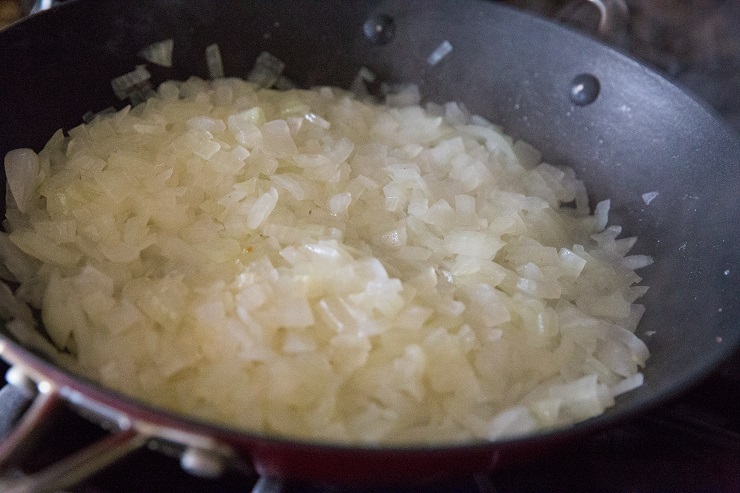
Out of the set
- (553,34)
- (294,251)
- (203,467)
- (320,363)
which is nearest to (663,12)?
(553,34)

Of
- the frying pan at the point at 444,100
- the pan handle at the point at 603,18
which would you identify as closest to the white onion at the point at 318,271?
the frying pan at the point at 444,100

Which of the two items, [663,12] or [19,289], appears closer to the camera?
[19,289]

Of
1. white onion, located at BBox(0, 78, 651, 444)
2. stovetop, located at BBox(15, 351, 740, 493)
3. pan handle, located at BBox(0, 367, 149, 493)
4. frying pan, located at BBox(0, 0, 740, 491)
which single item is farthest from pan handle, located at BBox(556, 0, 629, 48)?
pan handle, located at BBox(0, 367, 149, 493)

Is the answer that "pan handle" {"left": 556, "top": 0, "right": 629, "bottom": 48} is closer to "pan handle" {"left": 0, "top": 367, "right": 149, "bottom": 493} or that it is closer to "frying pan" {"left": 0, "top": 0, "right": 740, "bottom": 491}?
"frying pan" {"left": 0, "top": 0, "right": 740, "bottom": 491}

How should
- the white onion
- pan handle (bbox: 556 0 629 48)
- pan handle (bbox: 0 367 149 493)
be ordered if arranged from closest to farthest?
pan handle (bbox: 0 367 149 493), the white onion, pan handle (bbox: 556 0 629 48)

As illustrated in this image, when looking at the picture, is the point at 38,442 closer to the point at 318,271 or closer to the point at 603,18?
the point at 318,271

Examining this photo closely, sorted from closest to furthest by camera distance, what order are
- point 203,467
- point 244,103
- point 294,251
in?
point 203,467, point 294,251, point 244,103

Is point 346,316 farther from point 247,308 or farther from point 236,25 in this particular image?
point 236,25
